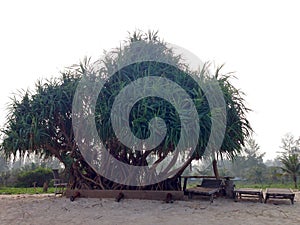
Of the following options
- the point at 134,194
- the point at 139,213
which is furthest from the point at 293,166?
the point at 139,213

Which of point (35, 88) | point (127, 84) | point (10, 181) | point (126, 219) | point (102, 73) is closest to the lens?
point (126, 219)

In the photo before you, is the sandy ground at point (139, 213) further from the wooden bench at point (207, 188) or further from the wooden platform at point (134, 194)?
the wooden bench at point (207, 188)

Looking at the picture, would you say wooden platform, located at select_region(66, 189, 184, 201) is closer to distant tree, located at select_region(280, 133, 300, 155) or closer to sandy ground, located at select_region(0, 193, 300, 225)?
sandy ground, located at select_region(0, 193, 300, 225)

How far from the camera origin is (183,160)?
8.35 metres

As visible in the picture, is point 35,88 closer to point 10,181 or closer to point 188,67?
point 188,67

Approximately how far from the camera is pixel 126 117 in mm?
7586

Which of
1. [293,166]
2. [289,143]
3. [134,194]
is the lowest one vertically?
[134,194]

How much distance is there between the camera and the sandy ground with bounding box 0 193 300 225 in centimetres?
546

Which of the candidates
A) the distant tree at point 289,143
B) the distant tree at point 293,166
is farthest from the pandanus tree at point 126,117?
the distant tree at point 289,143

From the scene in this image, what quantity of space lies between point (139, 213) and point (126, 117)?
102 inches

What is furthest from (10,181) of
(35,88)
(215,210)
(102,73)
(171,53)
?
(215,210)

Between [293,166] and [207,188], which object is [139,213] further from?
[293,166]

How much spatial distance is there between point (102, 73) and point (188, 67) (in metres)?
2.77

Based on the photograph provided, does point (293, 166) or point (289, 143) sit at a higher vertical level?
point (289, 143)
